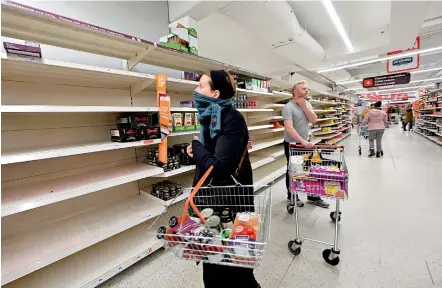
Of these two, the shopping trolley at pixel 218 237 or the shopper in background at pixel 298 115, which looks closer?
the shopping trolley at pixel 218 237

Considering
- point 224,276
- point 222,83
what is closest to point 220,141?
point 222,83

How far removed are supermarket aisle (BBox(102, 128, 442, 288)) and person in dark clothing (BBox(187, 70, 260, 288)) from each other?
0.78 metres

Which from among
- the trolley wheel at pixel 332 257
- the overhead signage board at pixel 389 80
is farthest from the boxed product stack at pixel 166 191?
the overhead signage board at pixel 389 80

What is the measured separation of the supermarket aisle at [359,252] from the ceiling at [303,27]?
3.10 metres

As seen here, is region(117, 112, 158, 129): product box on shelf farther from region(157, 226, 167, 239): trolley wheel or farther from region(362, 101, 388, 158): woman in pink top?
region(362, 101, 388, 158): woman in pink top

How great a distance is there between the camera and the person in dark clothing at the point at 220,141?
1043 millimetres

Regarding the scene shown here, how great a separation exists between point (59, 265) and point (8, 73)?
168 centimetres

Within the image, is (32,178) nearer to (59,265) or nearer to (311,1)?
(59,265)

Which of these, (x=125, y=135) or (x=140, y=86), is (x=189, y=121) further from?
(x=125, y=135)

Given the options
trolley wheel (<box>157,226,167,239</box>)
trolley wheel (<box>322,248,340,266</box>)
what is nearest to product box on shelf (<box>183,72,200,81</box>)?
trolley wheel (<box>157,226,167,239</box>)

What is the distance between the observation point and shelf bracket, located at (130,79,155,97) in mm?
2094

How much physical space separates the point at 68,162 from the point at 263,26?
369 centimetres

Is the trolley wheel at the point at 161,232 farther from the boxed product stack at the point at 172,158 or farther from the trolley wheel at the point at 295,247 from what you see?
the trolley wheel at the point at 295,247

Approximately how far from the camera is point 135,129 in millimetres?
1984
